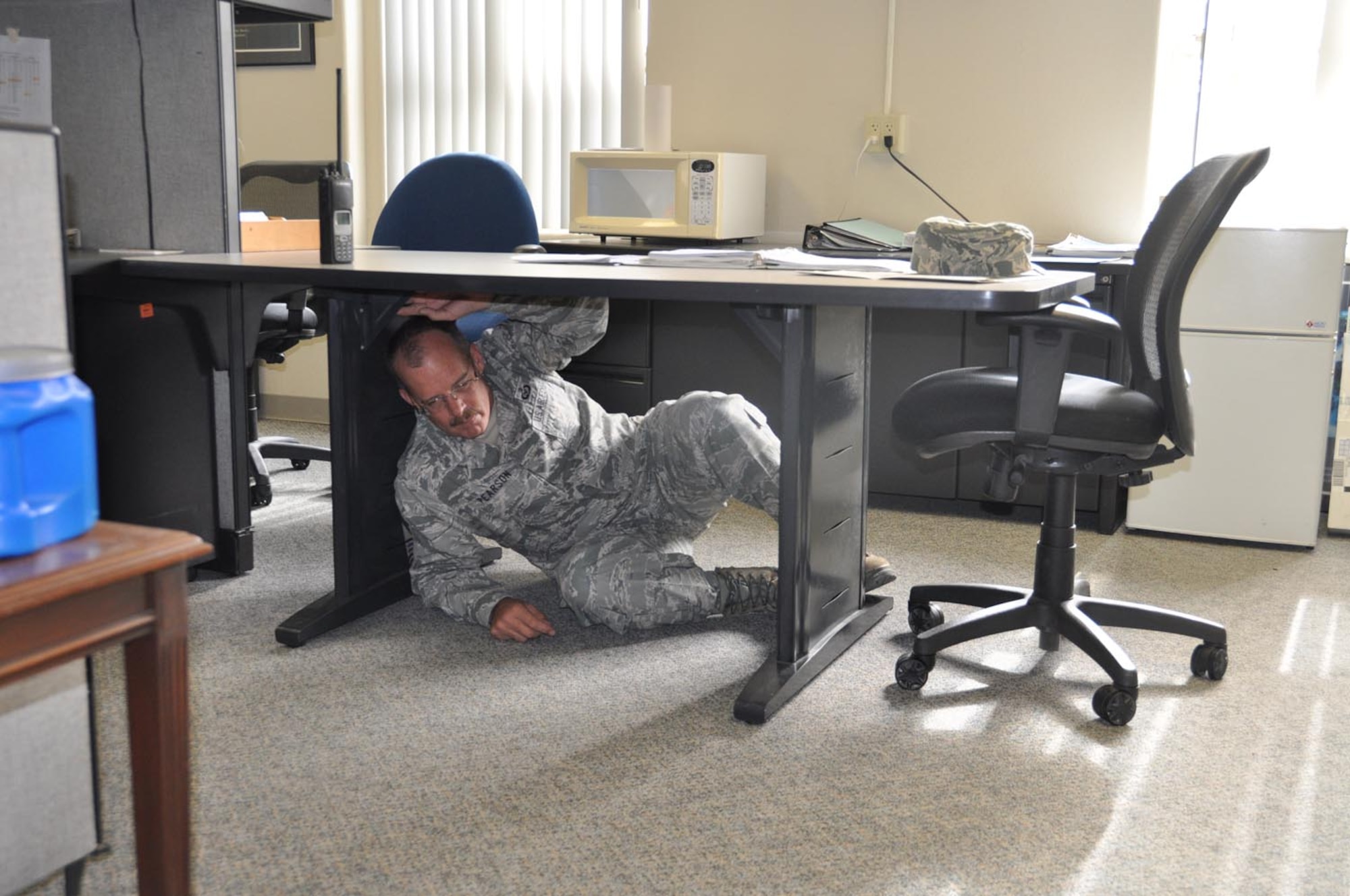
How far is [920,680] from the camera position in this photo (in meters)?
2.04

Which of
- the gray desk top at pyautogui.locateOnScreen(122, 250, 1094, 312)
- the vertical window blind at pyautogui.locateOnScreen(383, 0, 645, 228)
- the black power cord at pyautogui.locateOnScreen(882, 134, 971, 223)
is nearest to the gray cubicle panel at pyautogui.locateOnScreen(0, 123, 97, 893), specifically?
the gray desk top at pyautogui.locateOnScreen(122, 250, 1094, 312)

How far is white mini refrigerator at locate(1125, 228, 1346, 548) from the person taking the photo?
287cm

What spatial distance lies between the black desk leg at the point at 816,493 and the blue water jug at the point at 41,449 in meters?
1.19

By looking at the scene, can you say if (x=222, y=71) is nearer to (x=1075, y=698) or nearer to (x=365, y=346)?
(x=365, y=346)

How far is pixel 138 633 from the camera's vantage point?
3.12 ft

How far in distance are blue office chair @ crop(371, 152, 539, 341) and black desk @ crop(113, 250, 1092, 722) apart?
481mm

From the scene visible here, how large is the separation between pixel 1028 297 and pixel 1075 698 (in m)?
0.81

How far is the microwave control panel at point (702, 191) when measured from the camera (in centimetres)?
341

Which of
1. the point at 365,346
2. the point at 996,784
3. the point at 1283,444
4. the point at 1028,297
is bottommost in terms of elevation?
the point at 996,784

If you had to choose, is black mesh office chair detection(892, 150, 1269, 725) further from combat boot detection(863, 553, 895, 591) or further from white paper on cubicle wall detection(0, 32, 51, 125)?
white paper on cubicle wall detection(0, 32, 51, 125)

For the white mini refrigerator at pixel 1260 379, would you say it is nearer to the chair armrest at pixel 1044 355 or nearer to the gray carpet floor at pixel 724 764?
the gray carpet floor at pixel 724 764

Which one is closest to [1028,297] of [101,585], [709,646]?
[709,646]

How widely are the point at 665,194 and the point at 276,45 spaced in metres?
1.89

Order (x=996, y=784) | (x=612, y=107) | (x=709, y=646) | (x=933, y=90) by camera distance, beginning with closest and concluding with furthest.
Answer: (x=996, y=784) → (x=709, y=646) → (x=933, y=90) → (x=612, y=107)
